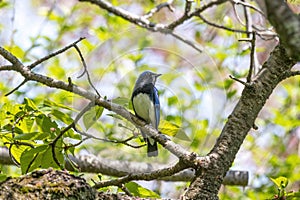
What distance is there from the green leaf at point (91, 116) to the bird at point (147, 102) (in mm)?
214

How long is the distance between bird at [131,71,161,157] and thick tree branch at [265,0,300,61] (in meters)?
1.18

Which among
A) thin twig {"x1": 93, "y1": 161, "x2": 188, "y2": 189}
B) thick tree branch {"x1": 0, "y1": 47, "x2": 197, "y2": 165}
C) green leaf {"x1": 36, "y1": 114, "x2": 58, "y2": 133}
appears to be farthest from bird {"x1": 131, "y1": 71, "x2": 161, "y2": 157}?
green leaf {"x1": 36, "y1": 114, "x2": 58, "y2": 133}

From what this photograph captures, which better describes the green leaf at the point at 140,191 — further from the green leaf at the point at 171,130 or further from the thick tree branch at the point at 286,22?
the thick tree branch at the point at 286,22

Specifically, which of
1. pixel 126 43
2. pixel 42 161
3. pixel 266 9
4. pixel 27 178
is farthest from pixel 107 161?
pixel 266 9

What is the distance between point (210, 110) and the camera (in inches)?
95.7

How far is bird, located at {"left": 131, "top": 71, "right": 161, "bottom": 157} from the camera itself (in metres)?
2.52

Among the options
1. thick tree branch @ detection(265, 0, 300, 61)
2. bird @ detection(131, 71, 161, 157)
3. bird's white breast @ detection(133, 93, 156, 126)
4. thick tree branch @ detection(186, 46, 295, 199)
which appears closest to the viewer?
thick tree branch @ detection(265, 0, 300, 61)

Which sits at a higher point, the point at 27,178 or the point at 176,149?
the point at 176,149

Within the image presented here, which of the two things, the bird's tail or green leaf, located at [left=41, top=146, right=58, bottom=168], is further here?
the bird's tail

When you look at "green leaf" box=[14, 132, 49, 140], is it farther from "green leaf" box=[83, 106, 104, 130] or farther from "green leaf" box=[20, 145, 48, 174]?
"green leaf" box=[83, 106, 104, 130]

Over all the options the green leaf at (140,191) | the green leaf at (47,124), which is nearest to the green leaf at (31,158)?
the green leaf at (47,124)

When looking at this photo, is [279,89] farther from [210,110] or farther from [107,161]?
[210,110]

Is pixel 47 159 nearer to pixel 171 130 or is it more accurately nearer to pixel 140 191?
pixel 140 191

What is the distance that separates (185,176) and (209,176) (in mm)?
1565
